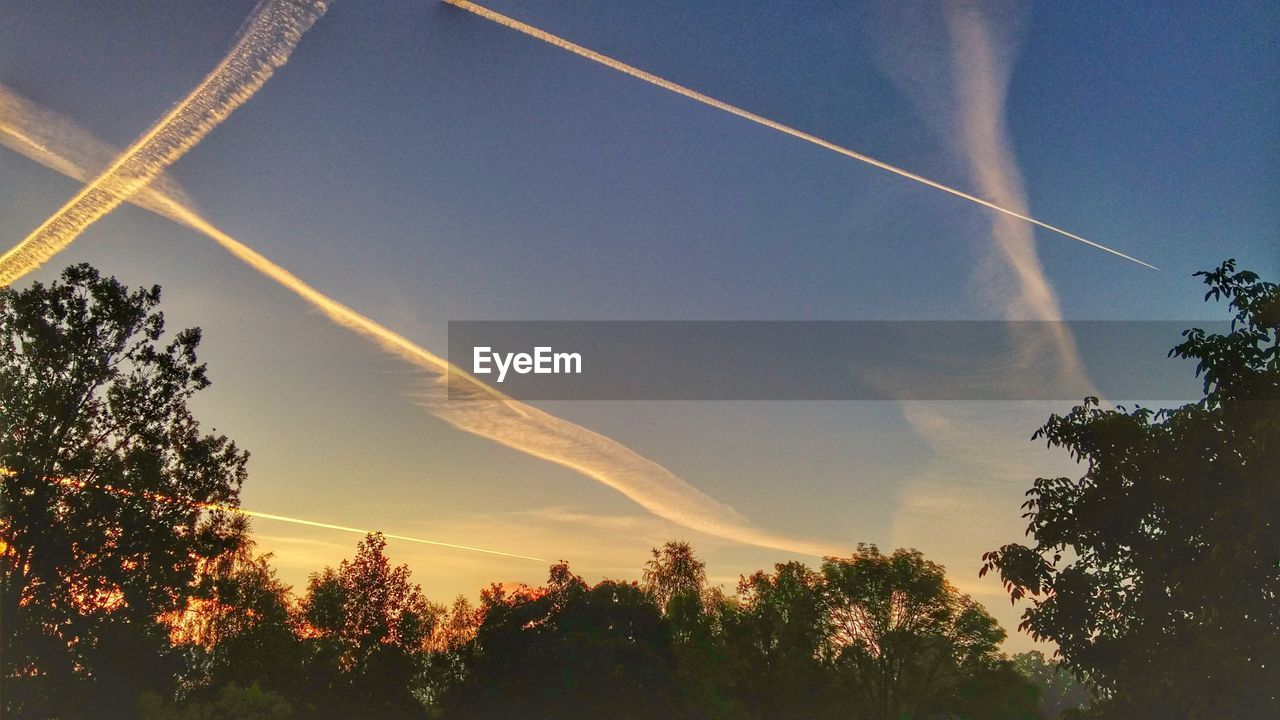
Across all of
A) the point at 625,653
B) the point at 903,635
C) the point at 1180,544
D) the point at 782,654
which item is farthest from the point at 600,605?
the point at 1180,544

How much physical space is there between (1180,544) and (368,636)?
186 feet

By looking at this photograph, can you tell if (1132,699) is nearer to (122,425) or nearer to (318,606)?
(122,425)

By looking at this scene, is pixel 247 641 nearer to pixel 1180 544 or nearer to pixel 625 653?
pixel 625 653

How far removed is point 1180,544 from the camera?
14523 mm

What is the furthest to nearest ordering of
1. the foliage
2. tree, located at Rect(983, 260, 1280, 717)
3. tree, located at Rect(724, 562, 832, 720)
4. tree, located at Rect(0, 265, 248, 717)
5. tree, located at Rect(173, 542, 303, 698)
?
tree, located at Rect(724, 562, 832, 720), tree, located at Rect(173, 542, 303, 698), the foliage, tree, located at Rect(0, 265, 248, 717), tree, located at Rect(983, 260, 1280, 717)

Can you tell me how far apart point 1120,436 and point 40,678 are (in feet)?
113

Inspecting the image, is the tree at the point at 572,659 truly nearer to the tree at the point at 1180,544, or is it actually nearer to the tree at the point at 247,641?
the tree at the point at 247,641

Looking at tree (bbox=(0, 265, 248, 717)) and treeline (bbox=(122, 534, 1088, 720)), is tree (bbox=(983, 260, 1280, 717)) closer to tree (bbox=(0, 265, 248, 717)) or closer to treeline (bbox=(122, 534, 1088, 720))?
tree (bbox=(0, 265, 248, 717))

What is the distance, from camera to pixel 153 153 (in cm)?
2584

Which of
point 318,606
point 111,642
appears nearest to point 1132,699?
point 111,642

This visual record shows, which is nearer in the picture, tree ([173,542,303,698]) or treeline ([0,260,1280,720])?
treeline ([0,260,1280,720])

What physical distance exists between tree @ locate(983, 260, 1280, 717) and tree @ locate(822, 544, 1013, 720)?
4098cm

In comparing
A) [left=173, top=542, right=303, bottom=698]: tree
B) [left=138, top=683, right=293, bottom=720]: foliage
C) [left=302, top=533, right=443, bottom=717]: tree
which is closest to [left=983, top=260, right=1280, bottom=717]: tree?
[left=138, top=683, right=293, bottom=720]: foliage

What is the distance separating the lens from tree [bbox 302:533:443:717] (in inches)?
2183
